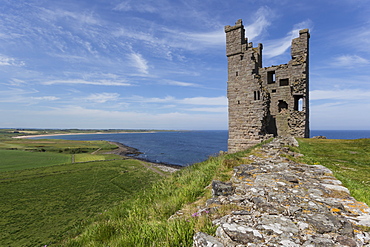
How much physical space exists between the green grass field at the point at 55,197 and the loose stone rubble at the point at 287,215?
23.0 ft

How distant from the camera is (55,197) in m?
25.8

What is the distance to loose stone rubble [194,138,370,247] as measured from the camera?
2.13 meters

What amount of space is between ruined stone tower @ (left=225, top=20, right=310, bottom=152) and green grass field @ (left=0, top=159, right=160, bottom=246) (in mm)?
10435

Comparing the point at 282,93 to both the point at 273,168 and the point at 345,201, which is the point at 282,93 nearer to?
the point at 273,168

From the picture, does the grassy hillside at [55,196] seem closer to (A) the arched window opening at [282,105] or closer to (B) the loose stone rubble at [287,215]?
(B) the loose stone rubble at [287,215]

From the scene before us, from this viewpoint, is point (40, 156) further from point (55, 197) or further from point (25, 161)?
point (55, 197)

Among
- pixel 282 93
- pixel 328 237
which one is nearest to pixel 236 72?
pixel 282 93

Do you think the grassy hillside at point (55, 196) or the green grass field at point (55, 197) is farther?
the green grass field at point (55, 197)

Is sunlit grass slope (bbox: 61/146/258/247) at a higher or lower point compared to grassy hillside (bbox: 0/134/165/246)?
higher

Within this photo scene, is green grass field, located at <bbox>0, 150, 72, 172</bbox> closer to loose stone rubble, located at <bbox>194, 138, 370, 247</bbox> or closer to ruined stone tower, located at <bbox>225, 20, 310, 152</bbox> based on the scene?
ruined stone tower, located at <bbox>225, 20, 310, 152</bbox>

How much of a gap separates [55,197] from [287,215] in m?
33.0

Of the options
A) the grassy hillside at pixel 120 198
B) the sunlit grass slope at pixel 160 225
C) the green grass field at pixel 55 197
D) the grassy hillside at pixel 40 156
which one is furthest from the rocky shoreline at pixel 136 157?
the sunlit grass slope at pixel 160 225

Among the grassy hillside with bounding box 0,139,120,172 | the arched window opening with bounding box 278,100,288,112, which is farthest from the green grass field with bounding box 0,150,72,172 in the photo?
the arched window opening with bounding box 278,100,288,112

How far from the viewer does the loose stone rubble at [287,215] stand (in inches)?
83.8
